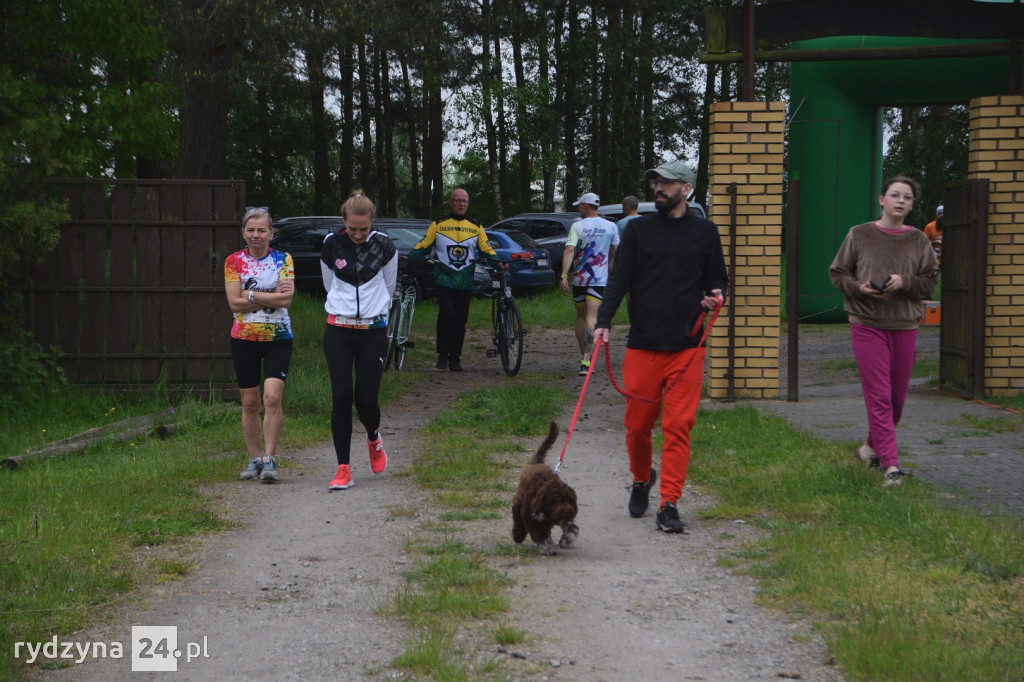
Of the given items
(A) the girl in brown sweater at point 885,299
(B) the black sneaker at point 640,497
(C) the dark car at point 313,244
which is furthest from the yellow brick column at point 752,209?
(C) the dark car at point 313,244

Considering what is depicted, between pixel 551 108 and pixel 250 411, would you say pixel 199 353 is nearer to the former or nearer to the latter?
pixel 250 411

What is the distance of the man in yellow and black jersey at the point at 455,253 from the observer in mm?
13273

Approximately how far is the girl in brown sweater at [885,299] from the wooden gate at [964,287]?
370 cm

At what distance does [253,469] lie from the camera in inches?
309

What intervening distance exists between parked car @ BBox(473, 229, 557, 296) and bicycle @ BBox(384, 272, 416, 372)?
870 centimetres

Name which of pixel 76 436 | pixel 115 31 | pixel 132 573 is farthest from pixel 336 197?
pixel 132 573

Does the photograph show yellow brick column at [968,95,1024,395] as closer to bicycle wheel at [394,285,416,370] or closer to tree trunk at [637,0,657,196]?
bicycle wheel at [394,285,416,370]

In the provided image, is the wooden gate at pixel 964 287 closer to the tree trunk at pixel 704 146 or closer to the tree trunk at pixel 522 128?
the tree trunk at pixel 522 128

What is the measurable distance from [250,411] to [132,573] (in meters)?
2.54

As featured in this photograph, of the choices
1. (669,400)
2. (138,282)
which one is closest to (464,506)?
(669,400)

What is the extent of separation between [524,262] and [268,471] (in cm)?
1700

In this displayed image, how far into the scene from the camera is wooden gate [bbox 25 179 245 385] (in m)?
10.8

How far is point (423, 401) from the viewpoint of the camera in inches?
460

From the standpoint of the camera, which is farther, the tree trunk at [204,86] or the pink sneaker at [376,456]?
the tree trunk at [204,86]
